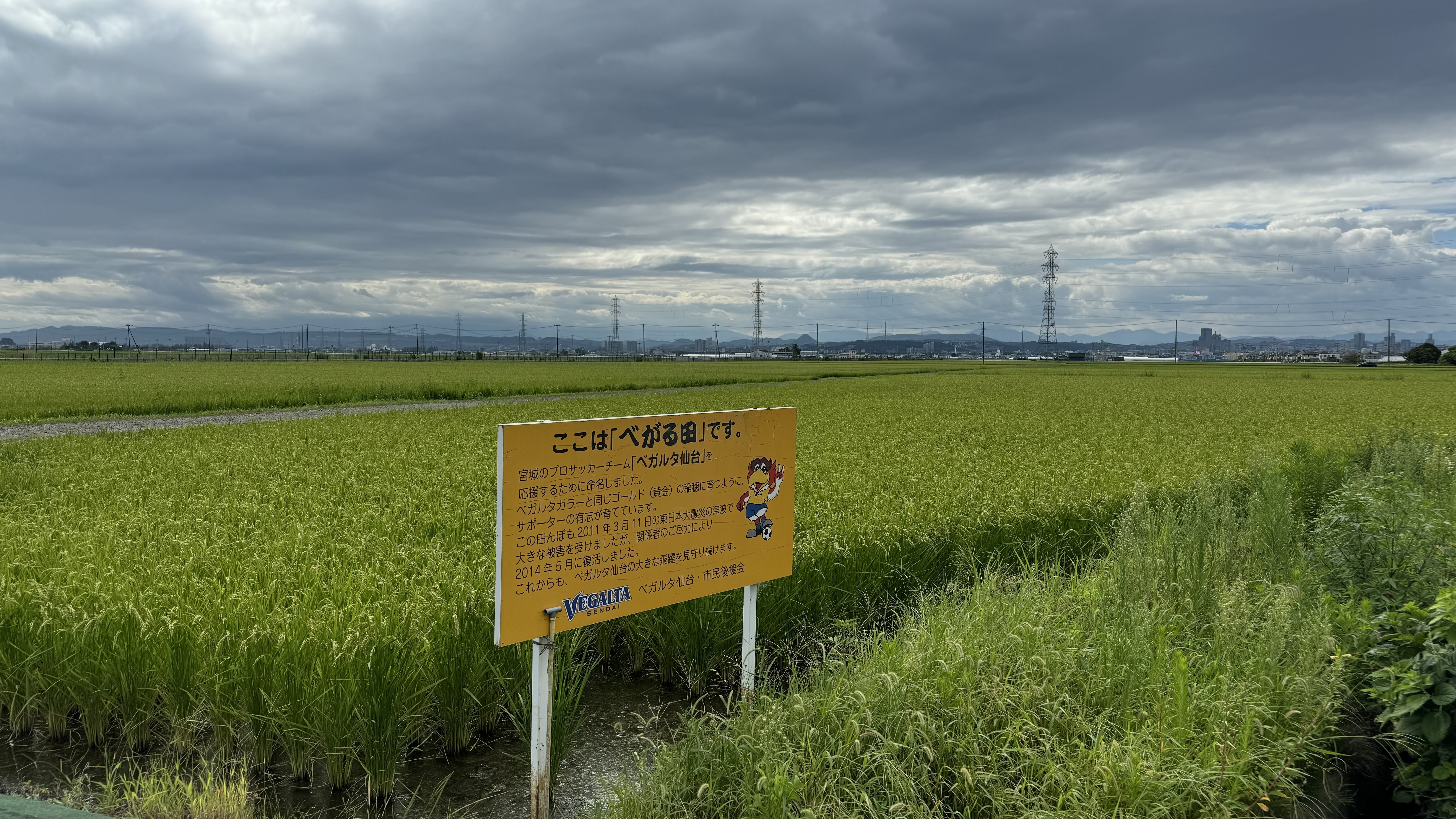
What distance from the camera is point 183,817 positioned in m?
3.64

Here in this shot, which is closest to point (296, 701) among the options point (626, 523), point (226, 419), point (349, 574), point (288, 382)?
point (349, 574)

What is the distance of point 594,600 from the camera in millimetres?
3838

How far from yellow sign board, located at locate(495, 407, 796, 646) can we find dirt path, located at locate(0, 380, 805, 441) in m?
17.5

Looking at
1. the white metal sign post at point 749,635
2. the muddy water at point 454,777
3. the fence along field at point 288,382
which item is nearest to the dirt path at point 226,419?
the fence along field at point 288,382

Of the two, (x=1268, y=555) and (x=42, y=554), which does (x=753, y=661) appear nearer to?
(x=1268, y=555)

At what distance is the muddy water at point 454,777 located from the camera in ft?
13.8

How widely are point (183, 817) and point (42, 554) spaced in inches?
152

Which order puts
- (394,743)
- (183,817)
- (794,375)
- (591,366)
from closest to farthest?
(183,817)
(394,743)
(794,375)
(591,366)

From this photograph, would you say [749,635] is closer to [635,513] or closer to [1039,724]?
[635,513]

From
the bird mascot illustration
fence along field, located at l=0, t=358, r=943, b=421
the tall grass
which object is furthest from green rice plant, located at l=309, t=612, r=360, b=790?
fence along field, located at l=0, t=358, r=943, b=421

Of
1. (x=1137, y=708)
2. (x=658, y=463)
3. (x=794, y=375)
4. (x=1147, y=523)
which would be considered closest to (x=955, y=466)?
(x=1147, y=523)

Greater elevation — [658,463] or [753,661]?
[658,463]

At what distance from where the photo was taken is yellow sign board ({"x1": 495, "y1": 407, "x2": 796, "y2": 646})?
3512 millimetres

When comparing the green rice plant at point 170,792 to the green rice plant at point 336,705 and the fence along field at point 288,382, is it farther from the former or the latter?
the fence along field at point 288,382
